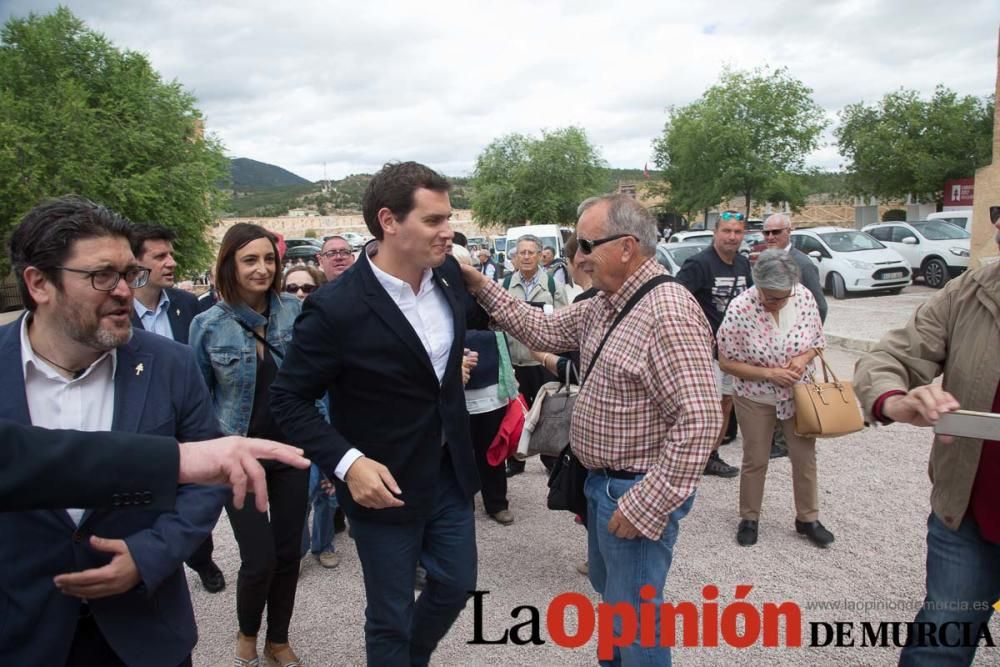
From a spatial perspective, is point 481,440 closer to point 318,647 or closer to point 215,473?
point 318,647

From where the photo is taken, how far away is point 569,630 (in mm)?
3559

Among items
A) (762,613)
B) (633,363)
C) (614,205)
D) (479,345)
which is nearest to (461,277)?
(614,205)

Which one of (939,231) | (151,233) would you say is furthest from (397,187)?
(939,231)

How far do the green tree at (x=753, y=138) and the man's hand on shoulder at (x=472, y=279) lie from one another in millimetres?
34641

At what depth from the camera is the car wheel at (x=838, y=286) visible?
54.7ft

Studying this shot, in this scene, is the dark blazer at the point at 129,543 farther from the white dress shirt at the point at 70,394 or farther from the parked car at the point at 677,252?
the parked car at the point at 677,252

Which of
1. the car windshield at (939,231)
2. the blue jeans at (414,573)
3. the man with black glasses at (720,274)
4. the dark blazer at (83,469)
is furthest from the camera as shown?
the car windshield at (939,231)

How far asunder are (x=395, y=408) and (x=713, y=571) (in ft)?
8.51

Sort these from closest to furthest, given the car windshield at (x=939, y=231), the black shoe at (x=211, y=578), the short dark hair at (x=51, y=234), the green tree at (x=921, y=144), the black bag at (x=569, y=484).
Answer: the short dark hair at (x=51, y=234) < the black bag at (x=569, y=484) < the black shoe at (x=211, y=578) < the car windshield at (x=939, y=231) < the green tree at (x=921, y=144)

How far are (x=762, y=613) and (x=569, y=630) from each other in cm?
104

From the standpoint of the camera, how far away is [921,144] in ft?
116

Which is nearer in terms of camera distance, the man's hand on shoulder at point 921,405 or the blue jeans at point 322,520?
the man's hand on shoulder at point 921,405

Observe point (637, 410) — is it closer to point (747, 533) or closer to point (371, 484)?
point (371, 484)

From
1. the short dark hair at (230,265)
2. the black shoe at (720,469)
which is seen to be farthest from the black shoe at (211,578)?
the black shoe at (720,469)
